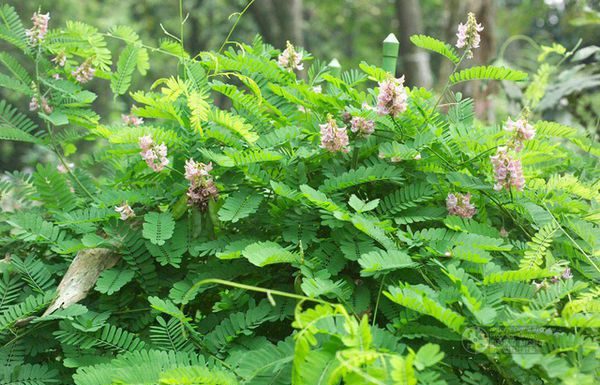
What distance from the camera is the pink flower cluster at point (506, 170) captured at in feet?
4.30

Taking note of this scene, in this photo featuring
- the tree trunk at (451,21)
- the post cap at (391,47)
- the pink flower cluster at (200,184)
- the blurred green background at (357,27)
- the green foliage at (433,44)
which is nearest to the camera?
the pink flower cluster at (200,184)

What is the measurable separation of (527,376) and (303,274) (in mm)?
459

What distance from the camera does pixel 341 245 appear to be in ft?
4.37

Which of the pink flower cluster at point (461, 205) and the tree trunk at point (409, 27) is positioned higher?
the pink flower cluster at point (461, 205)

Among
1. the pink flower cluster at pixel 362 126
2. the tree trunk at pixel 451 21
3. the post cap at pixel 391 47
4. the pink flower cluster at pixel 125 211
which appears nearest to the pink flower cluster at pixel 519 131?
the pink flower cluster at pixel 362 126

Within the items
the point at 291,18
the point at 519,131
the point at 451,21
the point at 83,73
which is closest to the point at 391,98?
the point at 519,131

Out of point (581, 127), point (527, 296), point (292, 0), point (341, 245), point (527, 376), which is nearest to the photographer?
point (527, 376)

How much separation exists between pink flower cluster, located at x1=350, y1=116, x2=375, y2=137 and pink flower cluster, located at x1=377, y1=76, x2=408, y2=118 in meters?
0.05

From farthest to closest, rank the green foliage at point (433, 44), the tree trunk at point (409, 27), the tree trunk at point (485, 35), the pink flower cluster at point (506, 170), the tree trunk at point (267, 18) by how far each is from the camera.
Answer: the tree trunk at point (267, 18) → the tree trunk at point (409, 27) → the tree trunk at point (485, 35) → the green foliage at point (433, 44) → the pink flower cluster at point (506, 170)

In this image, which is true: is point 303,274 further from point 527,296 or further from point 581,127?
point 581,127

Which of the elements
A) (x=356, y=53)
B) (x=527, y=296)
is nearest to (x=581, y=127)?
(x=527, y=296)

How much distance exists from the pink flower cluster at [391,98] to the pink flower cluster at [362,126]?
0.05 metres

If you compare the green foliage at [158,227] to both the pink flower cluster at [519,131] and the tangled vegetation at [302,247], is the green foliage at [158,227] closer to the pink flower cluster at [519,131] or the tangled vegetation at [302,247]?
the tangled vegetation at [302,247]

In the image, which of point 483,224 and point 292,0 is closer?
point 483,224
